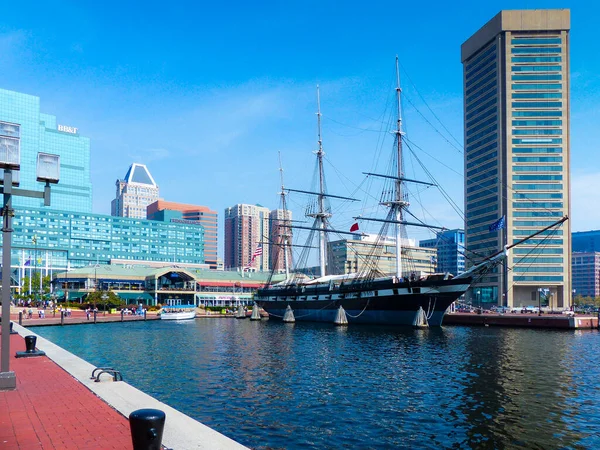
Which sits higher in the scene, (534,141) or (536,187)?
(534,141)

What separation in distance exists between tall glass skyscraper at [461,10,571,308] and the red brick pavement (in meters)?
136

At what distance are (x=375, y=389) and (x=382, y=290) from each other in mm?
45811

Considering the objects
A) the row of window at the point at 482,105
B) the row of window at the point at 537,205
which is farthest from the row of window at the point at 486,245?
the row of window at the point at 482,105

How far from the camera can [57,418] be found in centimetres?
1341

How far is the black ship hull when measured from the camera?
213 ft

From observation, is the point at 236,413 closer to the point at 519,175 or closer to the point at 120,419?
the point at 120,419

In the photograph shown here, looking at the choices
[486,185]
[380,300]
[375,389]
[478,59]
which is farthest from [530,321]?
[478,59]

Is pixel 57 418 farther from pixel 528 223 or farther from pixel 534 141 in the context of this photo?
pixel 534 141

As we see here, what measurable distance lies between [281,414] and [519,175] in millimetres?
140502

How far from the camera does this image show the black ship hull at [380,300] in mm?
64938

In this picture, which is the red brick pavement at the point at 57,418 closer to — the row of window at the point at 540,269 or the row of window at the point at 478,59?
the row of window at the point at 540,269

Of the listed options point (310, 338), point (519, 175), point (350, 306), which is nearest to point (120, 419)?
point (310, 338)

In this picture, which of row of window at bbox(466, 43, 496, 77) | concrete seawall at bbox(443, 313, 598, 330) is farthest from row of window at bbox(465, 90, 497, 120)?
concrete seawall at bbox(443, 313, 598, 330)

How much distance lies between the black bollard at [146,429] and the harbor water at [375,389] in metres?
7.61
